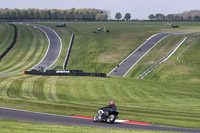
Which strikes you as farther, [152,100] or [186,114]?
[152,100]

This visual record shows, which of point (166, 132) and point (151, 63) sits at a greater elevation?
point (166, 132)

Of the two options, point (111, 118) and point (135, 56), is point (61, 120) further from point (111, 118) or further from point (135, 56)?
point (135, 56)

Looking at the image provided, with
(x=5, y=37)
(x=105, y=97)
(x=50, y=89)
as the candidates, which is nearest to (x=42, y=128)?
(x=105, y=97)

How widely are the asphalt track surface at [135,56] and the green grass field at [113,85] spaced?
1685mm

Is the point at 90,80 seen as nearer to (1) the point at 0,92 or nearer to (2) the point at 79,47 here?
(1) the point at 0,92

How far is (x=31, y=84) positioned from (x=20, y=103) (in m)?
20.8

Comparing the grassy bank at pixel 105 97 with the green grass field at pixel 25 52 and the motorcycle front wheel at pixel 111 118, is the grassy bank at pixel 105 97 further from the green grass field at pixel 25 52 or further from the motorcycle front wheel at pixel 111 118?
the green grass field at pixel 25 52

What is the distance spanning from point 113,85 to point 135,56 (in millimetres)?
41922

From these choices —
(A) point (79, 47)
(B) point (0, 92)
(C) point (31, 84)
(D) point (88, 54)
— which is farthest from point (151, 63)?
(B) point (0, 92)

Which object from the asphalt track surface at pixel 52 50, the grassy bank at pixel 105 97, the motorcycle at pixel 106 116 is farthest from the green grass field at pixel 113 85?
the motorcycle at pixel 106 116

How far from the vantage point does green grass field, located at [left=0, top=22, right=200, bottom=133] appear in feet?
119

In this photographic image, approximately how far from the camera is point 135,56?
101500 mm

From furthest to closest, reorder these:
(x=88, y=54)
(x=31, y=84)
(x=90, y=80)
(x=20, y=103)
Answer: (x=88, y=54) → (x=90, y=80) → (x=31, y=84) → (x=20, y=103)

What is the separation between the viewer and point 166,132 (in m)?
27.1
